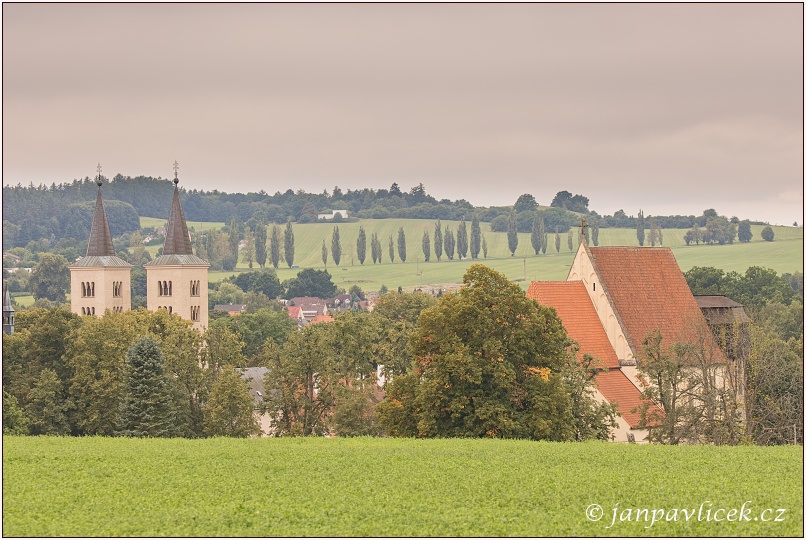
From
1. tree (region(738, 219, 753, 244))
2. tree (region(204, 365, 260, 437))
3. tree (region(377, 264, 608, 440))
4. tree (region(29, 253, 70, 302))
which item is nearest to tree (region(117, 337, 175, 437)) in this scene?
tree (region(204, 365, 260, 437))

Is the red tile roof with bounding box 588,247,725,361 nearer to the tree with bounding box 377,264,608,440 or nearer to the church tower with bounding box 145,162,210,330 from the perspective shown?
the tree with bounding box 377,264,608,440

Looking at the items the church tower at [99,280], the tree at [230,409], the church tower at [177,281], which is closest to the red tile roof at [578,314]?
the tree at [230,409]

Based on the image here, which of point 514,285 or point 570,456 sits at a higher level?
point 514,285

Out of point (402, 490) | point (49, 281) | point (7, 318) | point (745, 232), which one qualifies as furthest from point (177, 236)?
point (745, 232)

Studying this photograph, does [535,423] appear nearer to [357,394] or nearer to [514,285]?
[514,285]

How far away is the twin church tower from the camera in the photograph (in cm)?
9781

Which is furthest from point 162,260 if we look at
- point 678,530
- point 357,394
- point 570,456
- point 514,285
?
point 678,530

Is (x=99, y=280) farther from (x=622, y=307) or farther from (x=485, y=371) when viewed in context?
(x=485, y=371)

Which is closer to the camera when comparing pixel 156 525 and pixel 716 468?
pixel 156 525

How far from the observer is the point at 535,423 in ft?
119

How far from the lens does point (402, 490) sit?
2484 cm

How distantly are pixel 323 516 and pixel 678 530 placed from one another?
640cm

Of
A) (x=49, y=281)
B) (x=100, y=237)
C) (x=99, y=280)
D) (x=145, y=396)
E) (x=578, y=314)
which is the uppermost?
(x=100, y=237)

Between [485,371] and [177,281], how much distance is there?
65.0 metres
